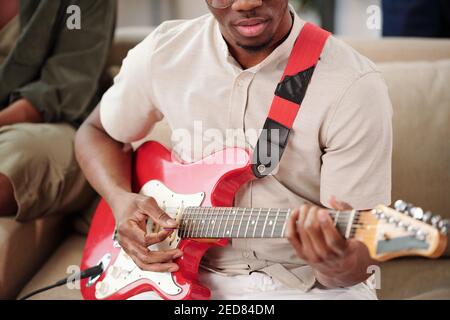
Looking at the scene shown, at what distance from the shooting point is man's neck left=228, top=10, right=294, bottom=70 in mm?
928

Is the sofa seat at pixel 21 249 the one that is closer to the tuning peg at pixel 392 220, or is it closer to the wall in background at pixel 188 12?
the wall in background at pixel 188 12

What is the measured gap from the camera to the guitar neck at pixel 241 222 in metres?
0.73

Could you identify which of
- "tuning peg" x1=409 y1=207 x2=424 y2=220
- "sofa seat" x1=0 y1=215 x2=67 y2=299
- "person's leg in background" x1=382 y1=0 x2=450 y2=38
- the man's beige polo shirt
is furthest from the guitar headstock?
"person's leg in background" x1=382 y1=0 x2=450 y2=38

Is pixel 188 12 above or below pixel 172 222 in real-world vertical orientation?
above

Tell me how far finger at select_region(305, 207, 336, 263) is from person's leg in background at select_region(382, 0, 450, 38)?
1.06 meters

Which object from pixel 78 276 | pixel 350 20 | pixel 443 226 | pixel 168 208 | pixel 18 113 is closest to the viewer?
pixel 443 226

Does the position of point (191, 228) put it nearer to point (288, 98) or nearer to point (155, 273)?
point (155, 273)

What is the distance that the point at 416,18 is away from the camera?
1.66m

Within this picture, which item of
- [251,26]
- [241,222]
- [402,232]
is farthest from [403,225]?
[251,26]

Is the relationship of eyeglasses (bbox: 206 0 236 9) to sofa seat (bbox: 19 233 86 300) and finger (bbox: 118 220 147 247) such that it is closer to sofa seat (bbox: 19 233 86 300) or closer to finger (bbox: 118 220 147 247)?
finger (bbox: 118 220 147 247)

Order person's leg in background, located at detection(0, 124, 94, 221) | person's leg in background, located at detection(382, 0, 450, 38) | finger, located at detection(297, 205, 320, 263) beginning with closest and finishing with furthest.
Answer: finger, located at detection(297, 205, 320, 263), person's leg in background, located at detection(0, 124, 94, 221), person's leg in background, located at detection(382, 0, 450, 38)

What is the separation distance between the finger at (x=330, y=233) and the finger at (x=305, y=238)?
2 cm

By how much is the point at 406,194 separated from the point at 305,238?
50 cm
